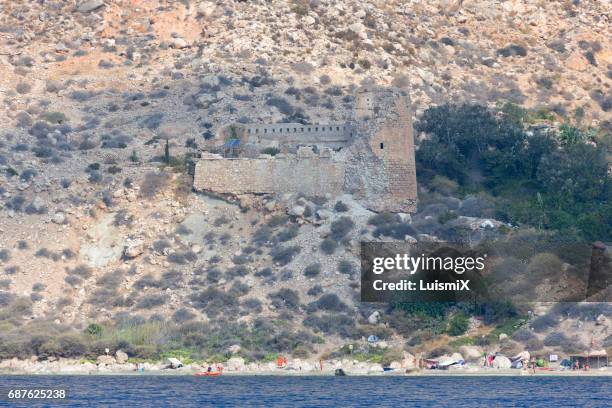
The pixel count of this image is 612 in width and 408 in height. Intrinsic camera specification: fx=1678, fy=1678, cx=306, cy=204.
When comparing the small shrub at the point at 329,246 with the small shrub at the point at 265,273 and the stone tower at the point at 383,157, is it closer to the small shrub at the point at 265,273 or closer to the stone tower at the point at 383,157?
the small shrub at the point at 265,273

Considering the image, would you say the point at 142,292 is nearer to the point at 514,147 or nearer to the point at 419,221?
the point at 419,221

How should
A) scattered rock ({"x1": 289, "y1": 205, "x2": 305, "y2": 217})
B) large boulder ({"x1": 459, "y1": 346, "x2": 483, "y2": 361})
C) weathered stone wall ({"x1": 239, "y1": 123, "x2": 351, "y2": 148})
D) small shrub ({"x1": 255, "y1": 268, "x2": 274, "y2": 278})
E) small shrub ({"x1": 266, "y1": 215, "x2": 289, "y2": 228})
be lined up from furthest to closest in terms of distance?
weathered stone wall ({"x1": 239, "y1": 123, "x2": 351, "y2": 148}) < small shrub ({"x1": 266, "y1": 215, "x2": 289, "y2": 228}) < scattered rock ({"x1": 289, "y1": 205, "x2": 305, "y2": 217}) < small shrub ({"x1": 255, "y1": 268, "x2": 274, "y2": 278}) < large boulder ({"x1": 459, "y1": 346, "x2": 483, "y2": 361})

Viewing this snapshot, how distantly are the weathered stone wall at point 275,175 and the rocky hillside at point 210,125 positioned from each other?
1.71ft

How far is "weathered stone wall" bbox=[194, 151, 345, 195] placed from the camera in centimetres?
6569

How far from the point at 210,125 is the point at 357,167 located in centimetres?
1073

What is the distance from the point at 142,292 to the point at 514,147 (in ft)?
69.0

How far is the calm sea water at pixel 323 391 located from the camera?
160ft

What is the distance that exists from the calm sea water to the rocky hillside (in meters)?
3.71

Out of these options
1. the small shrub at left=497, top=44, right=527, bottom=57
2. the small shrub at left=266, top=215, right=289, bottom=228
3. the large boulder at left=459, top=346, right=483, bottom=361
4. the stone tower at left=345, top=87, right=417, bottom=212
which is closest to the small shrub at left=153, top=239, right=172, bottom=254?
the small shrub at left=266, top=215, right=289, bottom=228

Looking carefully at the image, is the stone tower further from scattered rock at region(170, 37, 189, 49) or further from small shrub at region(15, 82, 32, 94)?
small shrub at region(15, 82, 32, 94)

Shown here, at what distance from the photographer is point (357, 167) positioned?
65438 mm

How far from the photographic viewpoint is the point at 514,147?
249 ft

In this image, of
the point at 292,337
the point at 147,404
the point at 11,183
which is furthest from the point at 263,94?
the point at 147,404

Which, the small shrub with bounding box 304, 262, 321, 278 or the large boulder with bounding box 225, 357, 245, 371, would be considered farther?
the small shrub with bounding box 304, 262, 321, 278
